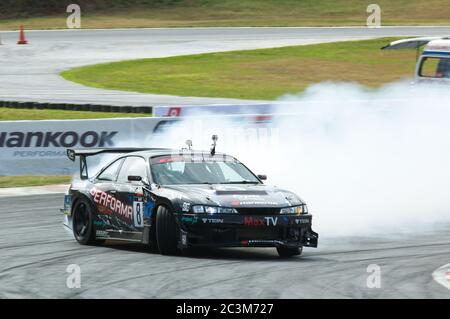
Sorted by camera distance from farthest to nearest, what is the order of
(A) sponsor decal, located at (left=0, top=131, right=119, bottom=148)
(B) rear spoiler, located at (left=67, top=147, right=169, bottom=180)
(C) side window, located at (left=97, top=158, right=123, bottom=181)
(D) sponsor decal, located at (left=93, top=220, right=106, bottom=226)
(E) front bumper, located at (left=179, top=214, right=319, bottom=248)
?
(A) sponsor decal, located at (left=0, top=131, right=119, bottom=148) < (B) rear spoiler, located at (left=67, top=147, right=169, bottom=180) < (C) side window, located at (left=97, top=158, right=123, bottom=181) < (D) sponsor decal, located at (left=93, top=220, right=106, bottom=226) < (E) front bumper, located at (left=179, top=214, right=319, bottom=248)

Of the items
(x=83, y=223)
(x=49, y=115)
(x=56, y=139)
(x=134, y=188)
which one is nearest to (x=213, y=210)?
(x=134, y=188)

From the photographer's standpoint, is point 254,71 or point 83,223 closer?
point 83,223

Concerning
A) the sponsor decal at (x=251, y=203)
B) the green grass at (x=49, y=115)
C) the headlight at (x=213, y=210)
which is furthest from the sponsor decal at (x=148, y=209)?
the green grass at (x=49, y=115)

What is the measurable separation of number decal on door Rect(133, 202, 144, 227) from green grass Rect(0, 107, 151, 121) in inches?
567

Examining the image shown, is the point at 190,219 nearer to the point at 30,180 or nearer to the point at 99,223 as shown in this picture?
the point at 99,223

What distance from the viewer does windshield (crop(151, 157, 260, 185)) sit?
11742 mm

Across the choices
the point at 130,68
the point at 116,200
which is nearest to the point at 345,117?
the point at 116,200

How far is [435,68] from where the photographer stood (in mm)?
24906

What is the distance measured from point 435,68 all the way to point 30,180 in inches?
389

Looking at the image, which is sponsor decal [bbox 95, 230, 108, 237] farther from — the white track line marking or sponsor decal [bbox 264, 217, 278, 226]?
the white track line marking

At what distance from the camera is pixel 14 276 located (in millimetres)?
9961

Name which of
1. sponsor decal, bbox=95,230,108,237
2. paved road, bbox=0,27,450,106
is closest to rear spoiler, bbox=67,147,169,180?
sponsor decal, bbox=95,230,108,237

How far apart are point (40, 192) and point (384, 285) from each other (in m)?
9.88

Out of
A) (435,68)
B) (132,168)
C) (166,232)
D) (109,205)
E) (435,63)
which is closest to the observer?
(166,232)
